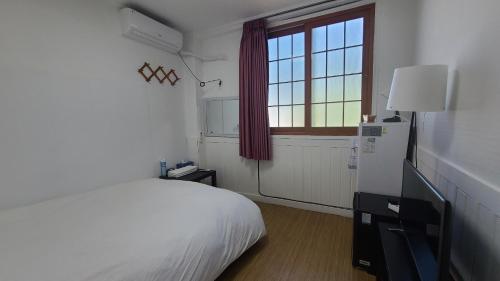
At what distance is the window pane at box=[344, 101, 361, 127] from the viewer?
2459 mm

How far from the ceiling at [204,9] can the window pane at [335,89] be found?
948 mm

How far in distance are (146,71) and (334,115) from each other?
97.3 inches

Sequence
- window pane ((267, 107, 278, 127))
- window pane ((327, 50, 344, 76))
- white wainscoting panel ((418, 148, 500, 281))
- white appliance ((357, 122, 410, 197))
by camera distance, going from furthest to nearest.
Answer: window pane ((267, 107, 278, 127)) → window pane ((327, 50, 344, 76)) → white appliance ((357, 122, 410, 197)) → white wainscoting panel ((418, 148, 500, 281))

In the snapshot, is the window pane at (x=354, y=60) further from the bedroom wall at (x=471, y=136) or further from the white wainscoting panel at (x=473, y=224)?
the white wainscoting panel at (x=473, y=224)

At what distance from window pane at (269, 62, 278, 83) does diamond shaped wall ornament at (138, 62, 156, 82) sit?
5.18 ft

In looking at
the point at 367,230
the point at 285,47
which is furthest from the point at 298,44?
the point at 367,230

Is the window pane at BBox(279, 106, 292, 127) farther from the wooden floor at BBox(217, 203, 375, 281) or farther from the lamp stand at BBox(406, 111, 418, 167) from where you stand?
the lamp stand at BBox(406, 111, 418, 167)

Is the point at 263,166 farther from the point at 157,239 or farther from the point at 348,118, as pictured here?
the point at 157,239

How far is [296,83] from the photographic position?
2.76m

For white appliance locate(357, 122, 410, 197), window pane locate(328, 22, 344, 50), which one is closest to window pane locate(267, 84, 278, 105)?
window pane locate(328, 22, 344, 50)

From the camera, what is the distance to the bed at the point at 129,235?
1.03 m

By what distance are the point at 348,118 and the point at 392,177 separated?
2.90 feet

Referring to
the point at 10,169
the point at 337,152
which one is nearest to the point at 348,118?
the point at 337,152

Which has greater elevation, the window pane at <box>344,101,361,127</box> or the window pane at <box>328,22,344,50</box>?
the window pane at <box>328,22,344,50</box>
